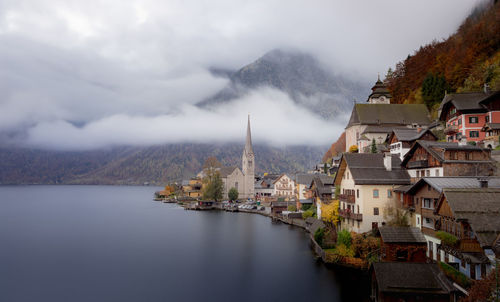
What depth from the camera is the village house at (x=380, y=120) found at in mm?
70625

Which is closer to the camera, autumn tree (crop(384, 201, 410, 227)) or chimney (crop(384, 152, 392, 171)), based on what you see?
autumn tree (crop(384, 201, 410, 227))

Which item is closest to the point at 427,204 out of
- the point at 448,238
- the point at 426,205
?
the point at 426,205

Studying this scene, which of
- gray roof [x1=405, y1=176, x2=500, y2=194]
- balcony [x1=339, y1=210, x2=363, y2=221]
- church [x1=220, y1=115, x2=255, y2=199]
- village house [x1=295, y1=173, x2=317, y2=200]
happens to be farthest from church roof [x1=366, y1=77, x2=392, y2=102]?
church [x1=220, y1=115, x2=255, y2=199]

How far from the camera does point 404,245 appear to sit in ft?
100

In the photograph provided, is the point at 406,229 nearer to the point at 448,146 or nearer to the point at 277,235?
the point at 448,146

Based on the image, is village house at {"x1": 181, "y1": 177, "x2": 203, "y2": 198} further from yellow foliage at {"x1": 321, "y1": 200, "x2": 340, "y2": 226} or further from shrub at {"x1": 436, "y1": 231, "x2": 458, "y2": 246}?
shrub at {"x1": 436, "y1": 231, "x2": 458, "y2": 246}

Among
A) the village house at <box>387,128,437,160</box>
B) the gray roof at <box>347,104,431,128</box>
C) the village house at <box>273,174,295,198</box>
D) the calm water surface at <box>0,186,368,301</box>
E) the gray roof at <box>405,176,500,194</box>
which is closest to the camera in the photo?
the gray roof at <box>405,176,500,194</box>

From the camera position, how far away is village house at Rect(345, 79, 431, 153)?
70.6 m

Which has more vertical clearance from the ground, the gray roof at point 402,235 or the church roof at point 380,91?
the church roof at point 380,91

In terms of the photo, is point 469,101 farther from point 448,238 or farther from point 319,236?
point 448,238

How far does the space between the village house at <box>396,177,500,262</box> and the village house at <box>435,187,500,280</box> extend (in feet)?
6.58

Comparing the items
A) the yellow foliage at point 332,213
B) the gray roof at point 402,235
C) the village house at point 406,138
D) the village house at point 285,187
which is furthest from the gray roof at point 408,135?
the village house at point 285,187

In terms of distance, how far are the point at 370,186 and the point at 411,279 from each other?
1720 cm

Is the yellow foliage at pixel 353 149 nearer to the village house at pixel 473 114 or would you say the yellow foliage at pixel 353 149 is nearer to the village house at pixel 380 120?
the village house at pixel 380 120
